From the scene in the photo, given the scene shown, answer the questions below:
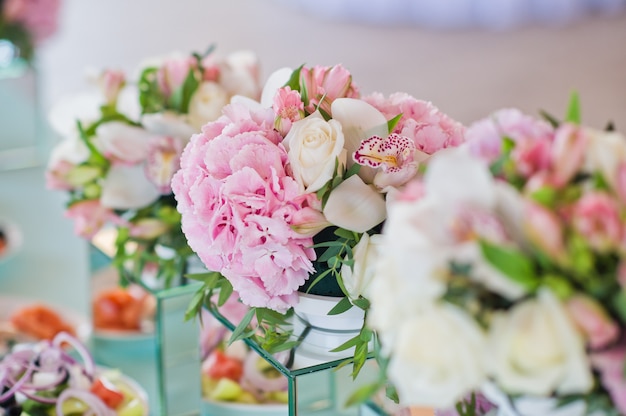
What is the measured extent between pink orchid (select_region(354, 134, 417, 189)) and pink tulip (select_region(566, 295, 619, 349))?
309mm

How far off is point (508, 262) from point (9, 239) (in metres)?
1.55

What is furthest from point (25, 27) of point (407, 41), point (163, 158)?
point (407, 41)

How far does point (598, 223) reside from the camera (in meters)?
0.52

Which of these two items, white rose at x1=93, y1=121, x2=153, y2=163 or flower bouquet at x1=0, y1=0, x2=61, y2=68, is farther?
flower bouquet at x1=0, y1=0, x2=61, y2=68

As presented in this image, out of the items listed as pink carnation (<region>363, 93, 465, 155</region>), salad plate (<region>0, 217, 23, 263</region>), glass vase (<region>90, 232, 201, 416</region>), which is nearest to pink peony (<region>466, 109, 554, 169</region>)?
pink carnation (<region>363, 93, 465, 155</region>)

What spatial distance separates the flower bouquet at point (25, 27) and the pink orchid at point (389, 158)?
1.65 metres

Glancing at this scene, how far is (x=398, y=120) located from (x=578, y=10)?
3981 millimetres

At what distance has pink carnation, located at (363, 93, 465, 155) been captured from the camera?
871mm

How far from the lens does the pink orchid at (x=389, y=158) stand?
2.61 ft

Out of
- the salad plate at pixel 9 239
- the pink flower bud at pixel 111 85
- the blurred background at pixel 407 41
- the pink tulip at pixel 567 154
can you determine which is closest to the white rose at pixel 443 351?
the pink tulip at pixel 567 154

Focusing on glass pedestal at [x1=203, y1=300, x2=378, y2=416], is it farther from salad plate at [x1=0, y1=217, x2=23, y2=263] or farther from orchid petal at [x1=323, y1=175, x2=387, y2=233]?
salad plate at [x1=0, y1=217, x2=23, y2=263]

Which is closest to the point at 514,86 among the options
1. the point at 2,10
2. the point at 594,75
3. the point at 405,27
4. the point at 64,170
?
the point at 594,75

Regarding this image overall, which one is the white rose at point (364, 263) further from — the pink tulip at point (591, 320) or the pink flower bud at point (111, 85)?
the pink flower bud at point (111, 85)

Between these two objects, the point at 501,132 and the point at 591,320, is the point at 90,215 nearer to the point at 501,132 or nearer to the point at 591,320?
the point at 501,132
